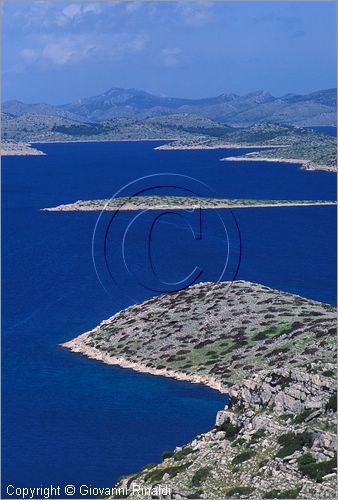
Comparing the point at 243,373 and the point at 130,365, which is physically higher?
the point at 243,373

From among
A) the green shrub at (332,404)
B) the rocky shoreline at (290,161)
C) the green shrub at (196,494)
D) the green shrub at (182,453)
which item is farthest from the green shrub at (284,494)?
the rocky shoreline at (290,161)

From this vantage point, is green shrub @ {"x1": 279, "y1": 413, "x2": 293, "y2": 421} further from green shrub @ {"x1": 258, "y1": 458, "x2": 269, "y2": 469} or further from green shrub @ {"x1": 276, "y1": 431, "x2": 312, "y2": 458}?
Answer: green shrub @ {"x1": 258, "y1": 458, "x2": 269, "y2": 469}

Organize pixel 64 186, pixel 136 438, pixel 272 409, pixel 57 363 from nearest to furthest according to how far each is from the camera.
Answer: pixel 272 409 < pixel 136 438 < pixel 57 363 < pixel 64 186

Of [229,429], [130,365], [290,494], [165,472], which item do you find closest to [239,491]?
[290,494]

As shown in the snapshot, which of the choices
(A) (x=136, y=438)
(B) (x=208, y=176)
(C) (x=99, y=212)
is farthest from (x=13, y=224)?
(A) (x=136, y=438)

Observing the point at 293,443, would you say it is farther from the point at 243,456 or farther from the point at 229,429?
the point at 229,429

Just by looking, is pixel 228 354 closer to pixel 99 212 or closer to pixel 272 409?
pixel 272 409

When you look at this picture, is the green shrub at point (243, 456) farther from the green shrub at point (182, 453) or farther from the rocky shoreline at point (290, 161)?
the rocky shoreline at point (290, 161)
